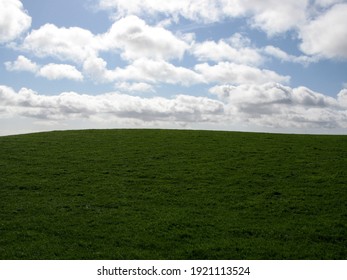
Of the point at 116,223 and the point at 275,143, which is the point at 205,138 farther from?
the point at 116,223

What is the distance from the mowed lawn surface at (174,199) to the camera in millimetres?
16422

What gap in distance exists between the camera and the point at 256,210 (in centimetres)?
2112

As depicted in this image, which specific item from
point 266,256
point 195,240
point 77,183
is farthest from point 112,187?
point 266,256

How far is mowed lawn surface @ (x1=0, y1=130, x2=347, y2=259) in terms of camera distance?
53.9 feet

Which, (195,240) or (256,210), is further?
(256,210)

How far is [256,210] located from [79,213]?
10.5 metres

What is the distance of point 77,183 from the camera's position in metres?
26.3

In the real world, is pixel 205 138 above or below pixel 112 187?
above

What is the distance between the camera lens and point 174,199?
22891mm
